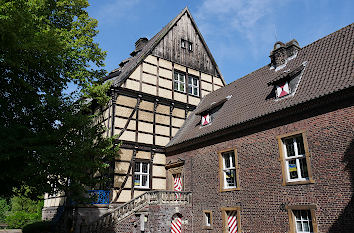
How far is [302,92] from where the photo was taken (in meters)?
12.8

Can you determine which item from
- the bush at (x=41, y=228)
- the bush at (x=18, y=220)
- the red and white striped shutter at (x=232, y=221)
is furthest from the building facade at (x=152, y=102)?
the bush at (x=18, y=220)

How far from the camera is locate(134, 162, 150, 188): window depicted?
17859 mm

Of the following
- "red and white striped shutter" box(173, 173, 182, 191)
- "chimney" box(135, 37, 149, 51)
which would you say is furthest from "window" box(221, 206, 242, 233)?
"chimney" box(135, 37, 149, 51)

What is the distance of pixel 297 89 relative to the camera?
43.4ft

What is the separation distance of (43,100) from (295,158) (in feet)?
36.8

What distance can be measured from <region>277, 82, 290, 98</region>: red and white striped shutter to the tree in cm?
886

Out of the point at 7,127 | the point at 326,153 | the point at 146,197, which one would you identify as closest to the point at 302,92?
the point at 326,153

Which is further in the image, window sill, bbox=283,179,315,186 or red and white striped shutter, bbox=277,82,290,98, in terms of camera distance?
red and white striped shutter, bbox=277,82,290,98

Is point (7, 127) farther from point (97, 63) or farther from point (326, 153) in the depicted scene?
point (326, 153)

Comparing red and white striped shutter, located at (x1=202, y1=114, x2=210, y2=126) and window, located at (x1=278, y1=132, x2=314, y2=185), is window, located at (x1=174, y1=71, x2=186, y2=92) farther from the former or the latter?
window, located at (x1=278, y1=132, x2=314, y2=185)

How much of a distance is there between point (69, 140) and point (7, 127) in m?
2.54

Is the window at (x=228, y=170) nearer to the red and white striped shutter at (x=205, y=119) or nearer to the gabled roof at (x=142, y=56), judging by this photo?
the red and white striped shutter at (x=205, y=119)

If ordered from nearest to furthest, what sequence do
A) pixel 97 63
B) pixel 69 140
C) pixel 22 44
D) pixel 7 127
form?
pixel 22 44
pixel 7 127
pixel 69 140
pixel 97 63

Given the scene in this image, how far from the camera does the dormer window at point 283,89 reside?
1366cm
